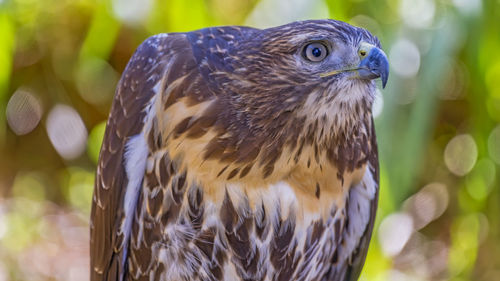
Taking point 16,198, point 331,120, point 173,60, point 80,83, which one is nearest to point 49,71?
point 80,83

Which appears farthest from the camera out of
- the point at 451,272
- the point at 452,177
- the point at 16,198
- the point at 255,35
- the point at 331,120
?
the point at 16,198

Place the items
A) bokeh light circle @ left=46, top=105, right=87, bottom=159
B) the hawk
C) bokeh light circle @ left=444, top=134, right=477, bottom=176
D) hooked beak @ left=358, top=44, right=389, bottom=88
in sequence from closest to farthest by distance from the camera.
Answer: hooked beak @ left=358, top=44, right=389, bottom=88
the hawk
bokeh light circle @ left=444, top=134, right=477, bottom=176
bokeh light circle @ left=46, top=105, right=87, bottom=159

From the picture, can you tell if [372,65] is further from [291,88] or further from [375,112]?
[375,112]

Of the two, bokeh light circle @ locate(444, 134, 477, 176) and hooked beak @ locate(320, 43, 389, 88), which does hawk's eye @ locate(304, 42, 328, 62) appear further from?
bokeh light circle @ locate(444, 134, 477, 176)

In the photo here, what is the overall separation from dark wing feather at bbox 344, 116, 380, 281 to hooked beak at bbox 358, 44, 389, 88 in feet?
2.04

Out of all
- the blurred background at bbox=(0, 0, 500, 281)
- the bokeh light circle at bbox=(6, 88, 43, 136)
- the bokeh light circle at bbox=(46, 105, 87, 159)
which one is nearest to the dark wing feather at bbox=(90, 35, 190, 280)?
the blurred background at bbox=(0, 0, 500, 281)

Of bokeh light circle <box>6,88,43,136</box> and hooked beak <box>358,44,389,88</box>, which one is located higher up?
hooked beak <box>358,44,389,88</box>

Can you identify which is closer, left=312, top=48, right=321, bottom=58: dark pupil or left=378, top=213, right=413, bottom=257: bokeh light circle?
left=312, top=48, right=321, bottom=58: dark pupil

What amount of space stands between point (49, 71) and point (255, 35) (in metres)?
3.88

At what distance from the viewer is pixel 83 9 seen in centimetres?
643

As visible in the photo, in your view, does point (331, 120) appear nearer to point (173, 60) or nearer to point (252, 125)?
point (252, 125)

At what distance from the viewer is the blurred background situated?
445 centimetres

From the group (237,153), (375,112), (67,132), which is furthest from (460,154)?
(237,153)

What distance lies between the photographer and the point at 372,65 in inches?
105
